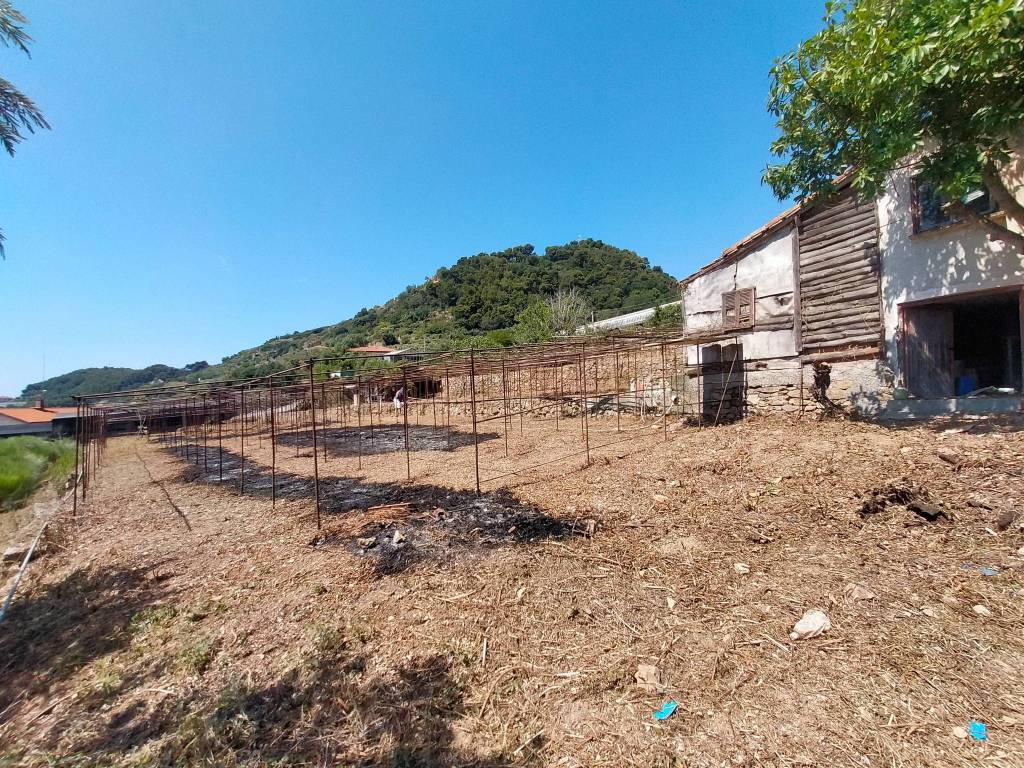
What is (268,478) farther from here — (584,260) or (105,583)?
(584,260)

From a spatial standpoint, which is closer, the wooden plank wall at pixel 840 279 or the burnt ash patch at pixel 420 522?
the burnt ash patch at pixel 420 522

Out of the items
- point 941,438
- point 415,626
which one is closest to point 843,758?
point 415,626

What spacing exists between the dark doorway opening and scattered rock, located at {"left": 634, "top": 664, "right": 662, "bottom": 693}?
9449 millimetres

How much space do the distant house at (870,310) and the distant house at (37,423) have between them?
4167 centimetres

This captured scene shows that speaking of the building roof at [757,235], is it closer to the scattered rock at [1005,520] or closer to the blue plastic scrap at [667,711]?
the scattered rock at [1005,520]

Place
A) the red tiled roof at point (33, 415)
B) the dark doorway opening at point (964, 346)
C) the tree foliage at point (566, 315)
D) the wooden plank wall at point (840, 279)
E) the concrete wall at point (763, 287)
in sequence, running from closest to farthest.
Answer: the dark doorway opening at point (964, 346)
the wooden plank wall at point (840, 279)
the concrete wall at point (763, 287)
the red tiled roof at point (33, 415)
the tree foliage at point (566, 315)

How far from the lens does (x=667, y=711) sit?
2.41 meters

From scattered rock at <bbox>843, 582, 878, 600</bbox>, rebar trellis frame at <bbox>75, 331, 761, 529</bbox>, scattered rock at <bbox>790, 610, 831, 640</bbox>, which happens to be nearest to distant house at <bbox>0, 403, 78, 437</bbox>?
rebar trellis frame at <bbox>75, 331, 761, 529</bbox>

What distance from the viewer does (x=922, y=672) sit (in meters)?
2.49

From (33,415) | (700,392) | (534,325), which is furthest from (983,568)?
(33,415)

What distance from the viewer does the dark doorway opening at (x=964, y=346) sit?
28.2 feet

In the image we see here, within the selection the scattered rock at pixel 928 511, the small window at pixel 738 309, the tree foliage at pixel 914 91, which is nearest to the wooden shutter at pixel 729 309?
the small window at pixel 738 309

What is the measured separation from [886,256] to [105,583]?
14657 millimetres

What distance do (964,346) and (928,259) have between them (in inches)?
210
